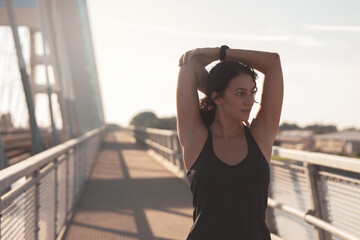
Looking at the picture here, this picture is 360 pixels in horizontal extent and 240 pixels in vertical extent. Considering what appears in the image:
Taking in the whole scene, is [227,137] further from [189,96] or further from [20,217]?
[20,217]

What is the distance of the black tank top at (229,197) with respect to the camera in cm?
174

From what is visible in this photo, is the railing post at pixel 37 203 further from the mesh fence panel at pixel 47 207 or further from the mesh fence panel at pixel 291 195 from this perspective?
the mesh fence panel at pixel 291 195

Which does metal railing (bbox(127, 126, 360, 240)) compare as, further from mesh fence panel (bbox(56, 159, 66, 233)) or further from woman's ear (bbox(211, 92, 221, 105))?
mesh fence panel (bbox(56, 159, 66, 233))

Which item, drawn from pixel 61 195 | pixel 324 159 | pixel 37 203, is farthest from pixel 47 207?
pixel 324 159

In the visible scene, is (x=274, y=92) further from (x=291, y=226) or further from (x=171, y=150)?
(x=171, y=150)

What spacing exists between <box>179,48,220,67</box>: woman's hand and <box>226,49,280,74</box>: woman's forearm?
0.22ft

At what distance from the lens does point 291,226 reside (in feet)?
12.6

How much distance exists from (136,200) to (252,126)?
216 inches

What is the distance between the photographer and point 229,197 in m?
1.74

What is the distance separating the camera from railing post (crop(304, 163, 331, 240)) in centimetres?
320

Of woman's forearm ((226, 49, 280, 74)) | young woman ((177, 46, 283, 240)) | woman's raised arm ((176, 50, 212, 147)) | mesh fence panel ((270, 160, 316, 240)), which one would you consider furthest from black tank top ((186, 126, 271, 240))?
mesh fence panel ((270, 160, 316, 240))

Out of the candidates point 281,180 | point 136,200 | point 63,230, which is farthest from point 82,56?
point 281,180

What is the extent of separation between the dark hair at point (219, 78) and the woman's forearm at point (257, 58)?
4cm

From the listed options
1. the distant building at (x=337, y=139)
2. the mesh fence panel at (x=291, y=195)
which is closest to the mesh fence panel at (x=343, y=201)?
the mesh fence panel at (x=291, y=195)
